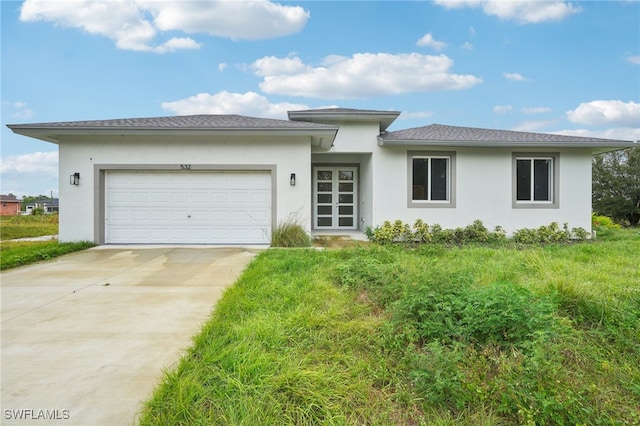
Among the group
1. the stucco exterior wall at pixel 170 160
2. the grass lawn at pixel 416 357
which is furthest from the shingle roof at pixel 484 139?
the grass lawn at pixel 416 357

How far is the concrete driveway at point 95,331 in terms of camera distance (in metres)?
2.23

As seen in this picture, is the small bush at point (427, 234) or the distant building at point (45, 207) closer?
the small bush at point (427, 234)

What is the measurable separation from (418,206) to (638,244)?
17.6 ft

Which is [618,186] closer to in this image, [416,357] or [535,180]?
[535,180]

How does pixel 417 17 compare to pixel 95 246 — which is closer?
pixel 95 246

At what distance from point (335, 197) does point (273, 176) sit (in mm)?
3881

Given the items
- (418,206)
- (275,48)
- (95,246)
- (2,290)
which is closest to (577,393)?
A: (2,290)

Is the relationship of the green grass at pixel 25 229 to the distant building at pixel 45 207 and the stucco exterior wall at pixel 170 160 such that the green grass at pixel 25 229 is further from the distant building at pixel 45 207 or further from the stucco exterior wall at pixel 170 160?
the distant building at pixel 45 207

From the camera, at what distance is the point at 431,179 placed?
10469mm

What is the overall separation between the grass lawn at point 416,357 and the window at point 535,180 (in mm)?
6758

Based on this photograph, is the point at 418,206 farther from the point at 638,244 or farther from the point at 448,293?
the point at 448,293

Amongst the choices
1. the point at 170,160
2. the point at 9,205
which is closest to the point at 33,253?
the point at 170,160

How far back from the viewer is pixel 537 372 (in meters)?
2.15

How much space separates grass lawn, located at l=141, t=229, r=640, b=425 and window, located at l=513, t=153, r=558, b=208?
676 cm
